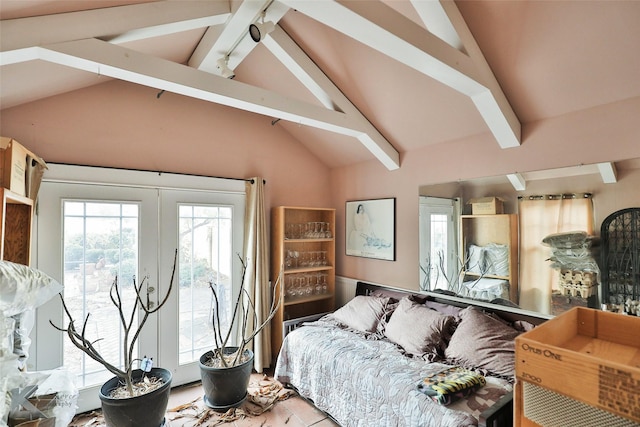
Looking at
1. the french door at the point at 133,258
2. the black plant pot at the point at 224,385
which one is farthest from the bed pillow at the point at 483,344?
the french door at the point at 133,258

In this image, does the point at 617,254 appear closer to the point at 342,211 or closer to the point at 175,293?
the point at 342,211

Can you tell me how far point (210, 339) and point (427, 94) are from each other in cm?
303

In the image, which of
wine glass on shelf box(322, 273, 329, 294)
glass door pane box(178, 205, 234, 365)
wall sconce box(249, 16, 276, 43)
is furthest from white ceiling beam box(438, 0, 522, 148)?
glass door pane box(178, 205, 234, 365)

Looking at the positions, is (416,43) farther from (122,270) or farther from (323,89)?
(122,270)

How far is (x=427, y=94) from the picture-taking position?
2.50 m

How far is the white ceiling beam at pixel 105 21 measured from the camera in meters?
1.47

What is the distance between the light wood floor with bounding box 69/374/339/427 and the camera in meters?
2.43

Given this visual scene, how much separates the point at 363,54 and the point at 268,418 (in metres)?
2.94

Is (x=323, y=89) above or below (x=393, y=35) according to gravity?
above

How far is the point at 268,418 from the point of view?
2.51 m

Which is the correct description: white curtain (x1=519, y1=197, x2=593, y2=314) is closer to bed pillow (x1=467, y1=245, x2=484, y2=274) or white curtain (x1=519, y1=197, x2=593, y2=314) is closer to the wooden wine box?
bed pillow (x1=467, y1=245, x2=484, y2=274)

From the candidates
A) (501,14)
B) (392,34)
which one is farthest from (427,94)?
(392,34)

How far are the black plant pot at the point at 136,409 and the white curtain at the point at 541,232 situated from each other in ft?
8.53

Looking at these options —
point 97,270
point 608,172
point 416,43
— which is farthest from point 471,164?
point 97,270
